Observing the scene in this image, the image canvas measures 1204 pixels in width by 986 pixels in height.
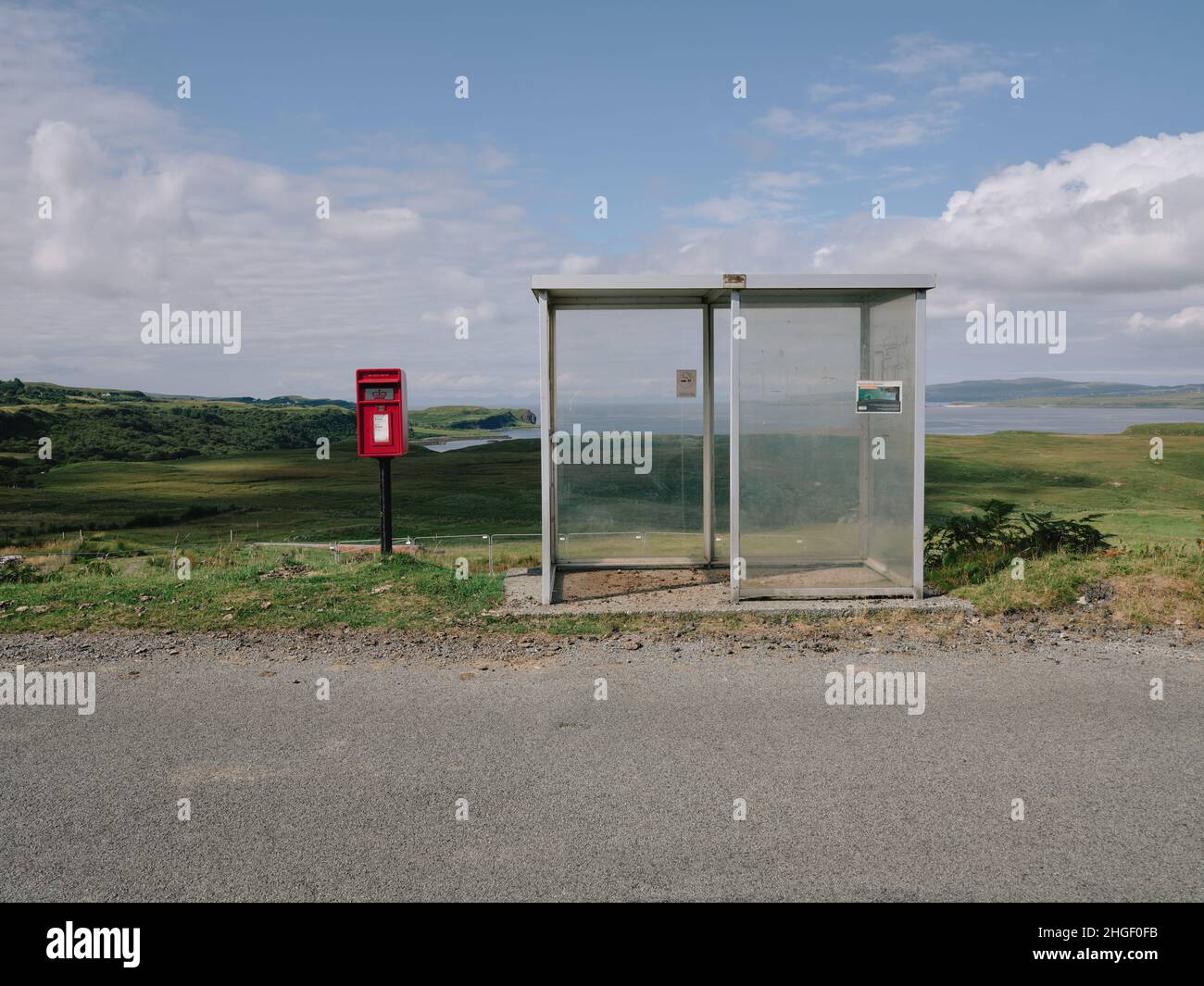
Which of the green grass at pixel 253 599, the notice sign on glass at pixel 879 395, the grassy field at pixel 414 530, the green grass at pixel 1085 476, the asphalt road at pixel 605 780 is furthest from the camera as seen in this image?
the green grass at pixel 1085 476

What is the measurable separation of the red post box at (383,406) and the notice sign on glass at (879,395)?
15.1ft

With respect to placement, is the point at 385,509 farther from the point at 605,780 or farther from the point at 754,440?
the point at 605,780

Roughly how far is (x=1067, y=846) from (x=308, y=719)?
3847 mm

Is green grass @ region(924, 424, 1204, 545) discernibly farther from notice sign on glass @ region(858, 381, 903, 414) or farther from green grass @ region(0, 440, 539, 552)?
green grass @ region(0, 440, 539, 552)

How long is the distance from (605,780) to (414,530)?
146 feet

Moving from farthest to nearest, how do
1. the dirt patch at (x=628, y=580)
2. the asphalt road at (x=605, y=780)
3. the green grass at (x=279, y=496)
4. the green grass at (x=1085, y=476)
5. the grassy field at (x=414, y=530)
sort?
the green grass at (x=279, y=496) < the green grass at (x=1085, y=476) < the dirt patch at (x=628, y=580) < the grassy field at (x=414, y=530) < the asphalt road at (x=605, y=780)

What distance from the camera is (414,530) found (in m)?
47.6

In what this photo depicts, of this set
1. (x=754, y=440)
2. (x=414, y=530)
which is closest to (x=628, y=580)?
(x=754, y=440)

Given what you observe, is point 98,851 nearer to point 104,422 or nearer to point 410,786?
point 410,786

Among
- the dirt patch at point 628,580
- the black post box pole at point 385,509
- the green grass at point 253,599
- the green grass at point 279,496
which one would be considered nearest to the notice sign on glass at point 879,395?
the dirt patch at point 628,580

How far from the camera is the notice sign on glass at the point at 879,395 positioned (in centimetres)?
826

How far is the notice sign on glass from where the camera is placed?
325 inches

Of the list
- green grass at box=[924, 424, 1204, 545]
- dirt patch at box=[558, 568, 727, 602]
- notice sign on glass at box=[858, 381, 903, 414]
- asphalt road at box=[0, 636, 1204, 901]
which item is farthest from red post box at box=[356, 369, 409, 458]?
green grass at box=[924, 424, 1204, 545]

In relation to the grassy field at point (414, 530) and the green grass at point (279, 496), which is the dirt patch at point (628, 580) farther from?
the green grass at point (279, 496)
